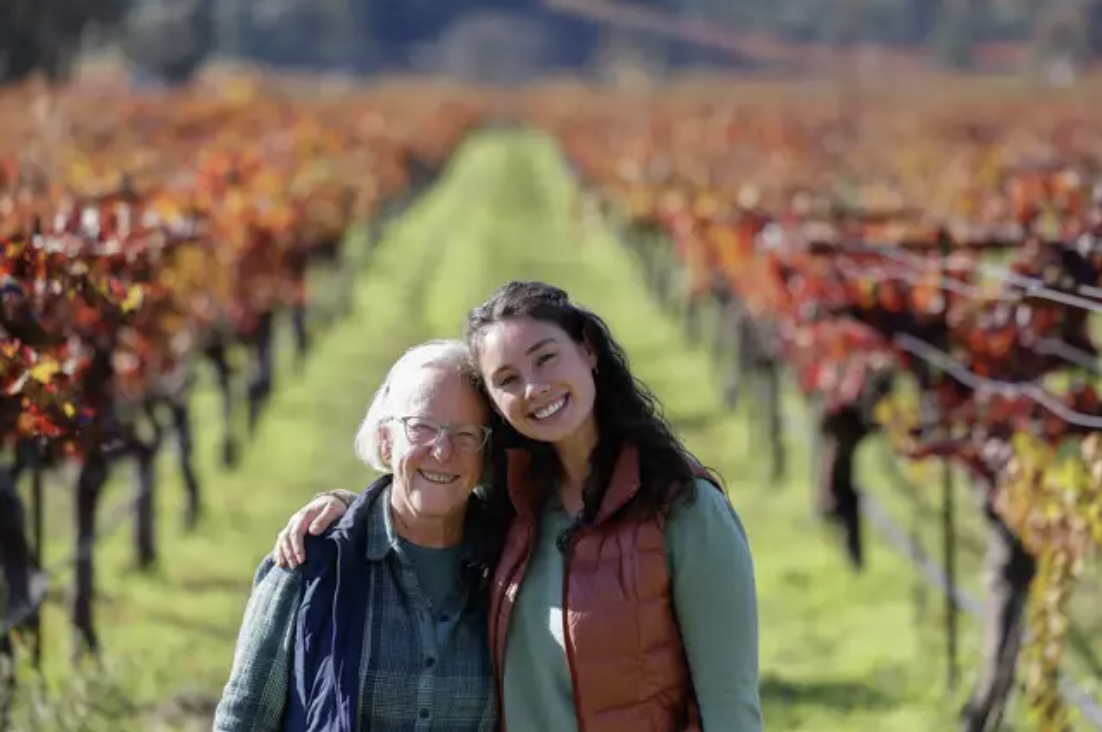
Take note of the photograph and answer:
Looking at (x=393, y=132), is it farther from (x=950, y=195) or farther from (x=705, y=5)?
(x=705, y=5)

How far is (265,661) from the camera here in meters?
3.12

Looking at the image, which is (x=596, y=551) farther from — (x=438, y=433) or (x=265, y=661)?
(x=265, y=661)

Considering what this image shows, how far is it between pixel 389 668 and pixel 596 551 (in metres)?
0.38

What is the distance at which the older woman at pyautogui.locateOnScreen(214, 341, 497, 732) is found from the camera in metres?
3.11

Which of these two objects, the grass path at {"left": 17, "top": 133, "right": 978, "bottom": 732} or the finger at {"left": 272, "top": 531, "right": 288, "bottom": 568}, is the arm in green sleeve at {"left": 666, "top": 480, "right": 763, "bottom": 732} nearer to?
the finger at {"left": 272, "top": 531, "right": 288, "bottom": 568}

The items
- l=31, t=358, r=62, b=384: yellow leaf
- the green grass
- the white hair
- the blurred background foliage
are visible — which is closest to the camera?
the white hair

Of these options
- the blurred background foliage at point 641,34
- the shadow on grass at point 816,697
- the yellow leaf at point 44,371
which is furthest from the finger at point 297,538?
the blurred background foliage at point 641,34

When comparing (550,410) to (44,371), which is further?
(44,371)

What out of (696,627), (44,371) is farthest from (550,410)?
(44,371)

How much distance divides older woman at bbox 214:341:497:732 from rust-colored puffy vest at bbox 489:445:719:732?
20cm

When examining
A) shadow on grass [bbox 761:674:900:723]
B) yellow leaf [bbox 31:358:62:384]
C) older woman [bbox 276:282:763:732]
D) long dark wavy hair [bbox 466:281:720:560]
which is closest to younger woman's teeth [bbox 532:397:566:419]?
older woman [bbox 276:282:763:732]

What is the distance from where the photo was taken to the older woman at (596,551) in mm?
2998

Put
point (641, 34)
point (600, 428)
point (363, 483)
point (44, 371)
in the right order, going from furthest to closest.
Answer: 1. point (641, 34)
2. point (363, 483)
3. point (44, 371)
4. point (600, 428)

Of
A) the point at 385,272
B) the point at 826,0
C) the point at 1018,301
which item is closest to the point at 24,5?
the point at 385,272
